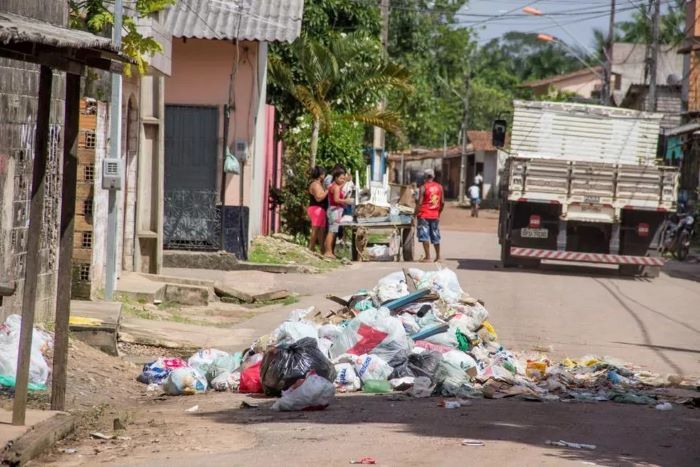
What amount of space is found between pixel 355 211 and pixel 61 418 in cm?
1777

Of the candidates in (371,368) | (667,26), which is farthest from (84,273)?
(667,26)

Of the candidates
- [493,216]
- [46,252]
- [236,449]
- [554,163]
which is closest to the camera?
[236,449]

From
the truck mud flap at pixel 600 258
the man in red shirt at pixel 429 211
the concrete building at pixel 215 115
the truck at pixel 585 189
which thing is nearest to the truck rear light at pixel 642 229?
the truck at pixel 585 189

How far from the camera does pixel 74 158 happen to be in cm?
855

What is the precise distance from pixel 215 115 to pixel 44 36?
A: 16.9 metres

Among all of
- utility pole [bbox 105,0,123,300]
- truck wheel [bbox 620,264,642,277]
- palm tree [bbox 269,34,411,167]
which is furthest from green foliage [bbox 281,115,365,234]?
utility pole [bbox 105,0,123,300]

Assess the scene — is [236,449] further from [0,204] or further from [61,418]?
[0,204]

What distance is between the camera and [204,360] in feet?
38.6

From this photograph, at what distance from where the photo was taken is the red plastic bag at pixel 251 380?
11117 mm

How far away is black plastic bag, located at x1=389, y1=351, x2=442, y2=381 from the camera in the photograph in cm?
1132

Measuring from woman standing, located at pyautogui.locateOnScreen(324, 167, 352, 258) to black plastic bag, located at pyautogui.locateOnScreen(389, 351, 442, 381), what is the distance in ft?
42.2

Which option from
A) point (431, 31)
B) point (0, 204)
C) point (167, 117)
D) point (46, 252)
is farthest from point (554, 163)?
point (431, 31)

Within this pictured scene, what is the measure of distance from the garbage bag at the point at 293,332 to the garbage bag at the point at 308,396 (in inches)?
59.7

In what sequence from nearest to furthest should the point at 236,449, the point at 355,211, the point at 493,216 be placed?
the point at 236,449 → the point at 355,211 → the point at 493,216
